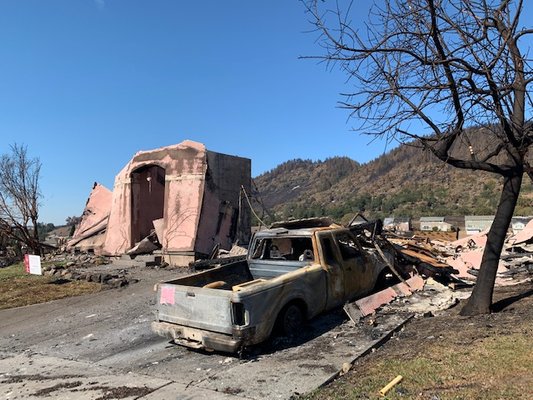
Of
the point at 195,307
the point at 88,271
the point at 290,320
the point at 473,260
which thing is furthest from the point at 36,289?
the point at 473,260

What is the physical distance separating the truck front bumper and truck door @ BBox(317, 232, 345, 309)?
2.06 meters

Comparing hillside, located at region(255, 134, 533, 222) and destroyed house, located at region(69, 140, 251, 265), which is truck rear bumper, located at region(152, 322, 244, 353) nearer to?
destroyed house, located at region(69, 140, 251, 265)

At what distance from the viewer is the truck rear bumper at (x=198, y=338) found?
238 inches

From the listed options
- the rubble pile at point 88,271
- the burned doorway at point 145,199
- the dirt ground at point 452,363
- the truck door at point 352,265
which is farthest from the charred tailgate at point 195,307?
the burned doorway at point 145,199

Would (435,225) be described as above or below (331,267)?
above

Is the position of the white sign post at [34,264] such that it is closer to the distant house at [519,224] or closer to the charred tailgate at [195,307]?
the charred tailgate at [195,307]

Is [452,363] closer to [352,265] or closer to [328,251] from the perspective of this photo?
[328,251]

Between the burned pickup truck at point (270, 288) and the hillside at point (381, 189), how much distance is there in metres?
27.0

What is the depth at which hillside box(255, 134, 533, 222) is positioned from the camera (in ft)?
149

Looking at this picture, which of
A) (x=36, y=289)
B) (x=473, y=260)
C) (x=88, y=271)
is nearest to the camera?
(x=473, y=260)

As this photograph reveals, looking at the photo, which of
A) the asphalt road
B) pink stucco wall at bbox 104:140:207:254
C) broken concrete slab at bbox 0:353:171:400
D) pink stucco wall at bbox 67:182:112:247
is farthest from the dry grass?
pink stucco wall at bbox 67:182:112:247

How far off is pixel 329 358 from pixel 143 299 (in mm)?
6533

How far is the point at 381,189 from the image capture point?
61312mm

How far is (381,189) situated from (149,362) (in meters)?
57.5
